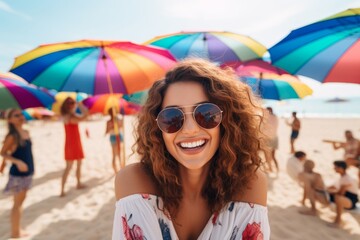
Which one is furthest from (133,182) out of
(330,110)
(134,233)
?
(330,110)

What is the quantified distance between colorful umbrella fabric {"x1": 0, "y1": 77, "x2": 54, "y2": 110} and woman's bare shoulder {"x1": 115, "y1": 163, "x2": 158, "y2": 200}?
2.45 m

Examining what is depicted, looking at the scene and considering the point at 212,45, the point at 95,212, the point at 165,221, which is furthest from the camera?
the point at 212,45

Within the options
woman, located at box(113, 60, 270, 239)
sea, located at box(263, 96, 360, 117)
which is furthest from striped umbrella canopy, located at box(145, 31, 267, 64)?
sea, located at box(263, 96, 360, 117)

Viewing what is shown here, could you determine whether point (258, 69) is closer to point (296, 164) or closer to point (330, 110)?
point (296, 164)

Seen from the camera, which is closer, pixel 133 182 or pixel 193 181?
pixel 133 182

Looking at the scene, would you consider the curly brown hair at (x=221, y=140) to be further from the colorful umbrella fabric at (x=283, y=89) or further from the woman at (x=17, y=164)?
the colorful umbrella fabric at (x=283, y=89)

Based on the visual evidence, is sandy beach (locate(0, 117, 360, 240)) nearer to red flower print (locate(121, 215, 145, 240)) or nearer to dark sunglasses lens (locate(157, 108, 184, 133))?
red flower print (locate(121, 215, 145, 240))

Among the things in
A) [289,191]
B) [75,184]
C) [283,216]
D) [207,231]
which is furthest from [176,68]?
[75,184]

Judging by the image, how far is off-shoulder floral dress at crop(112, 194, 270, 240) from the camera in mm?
1364

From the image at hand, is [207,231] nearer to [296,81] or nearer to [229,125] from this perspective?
[229,125]

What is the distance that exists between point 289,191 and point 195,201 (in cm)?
401

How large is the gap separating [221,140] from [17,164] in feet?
10.2

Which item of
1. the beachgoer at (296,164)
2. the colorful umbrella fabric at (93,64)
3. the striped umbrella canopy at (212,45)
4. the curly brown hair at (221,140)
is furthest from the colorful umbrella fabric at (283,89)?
the curly brown hair at (221,140)

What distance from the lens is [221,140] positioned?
5.07 feet
